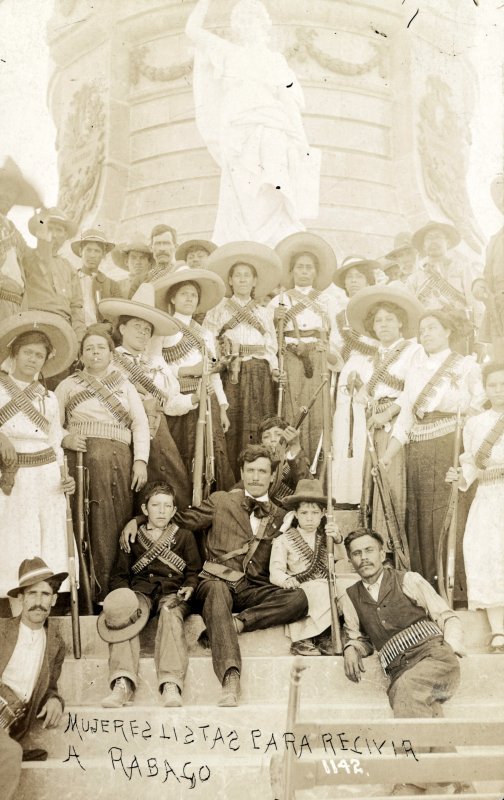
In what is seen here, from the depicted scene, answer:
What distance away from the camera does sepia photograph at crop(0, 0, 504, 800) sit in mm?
4480

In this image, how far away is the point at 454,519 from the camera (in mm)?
5535

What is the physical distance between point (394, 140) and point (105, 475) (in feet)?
12.5

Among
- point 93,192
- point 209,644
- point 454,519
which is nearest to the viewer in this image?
point 209,644

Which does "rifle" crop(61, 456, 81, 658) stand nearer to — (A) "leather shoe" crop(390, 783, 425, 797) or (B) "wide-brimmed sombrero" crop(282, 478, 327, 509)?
(B) "wide-brimmed sombrero" crop(282, 478, 327, 509)

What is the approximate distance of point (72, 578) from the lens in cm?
511

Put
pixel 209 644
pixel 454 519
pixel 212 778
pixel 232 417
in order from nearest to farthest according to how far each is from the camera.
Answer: pixel 212 778
pixel 209 644
pixel 454 519
pixel 232 417

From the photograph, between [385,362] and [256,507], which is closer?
[256,507]

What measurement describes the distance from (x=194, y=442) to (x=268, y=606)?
1313mm

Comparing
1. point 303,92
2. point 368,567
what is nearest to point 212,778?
point 368,567

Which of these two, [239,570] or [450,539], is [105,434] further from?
[450,539]

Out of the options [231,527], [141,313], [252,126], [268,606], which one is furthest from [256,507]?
[252,126]

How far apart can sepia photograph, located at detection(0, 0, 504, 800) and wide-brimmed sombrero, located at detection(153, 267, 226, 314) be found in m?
0.03

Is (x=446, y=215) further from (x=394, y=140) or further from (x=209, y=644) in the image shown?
(x=209, y=644)

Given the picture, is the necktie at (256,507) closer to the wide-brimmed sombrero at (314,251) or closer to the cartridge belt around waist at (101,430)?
the cartridge belt around waist at (101,430)
